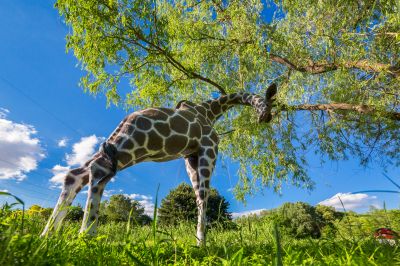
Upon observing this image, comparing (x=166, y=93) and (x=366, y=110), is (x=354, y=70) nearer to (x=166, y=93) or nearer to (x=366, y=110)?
(x=366, y=110)

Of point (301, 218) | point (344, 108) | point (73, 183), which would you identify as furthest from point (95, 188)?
point (301, 218)

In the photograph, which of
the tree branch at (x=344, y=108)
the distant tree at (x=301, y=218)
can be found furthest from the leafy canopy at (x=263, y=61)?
the distant tree at (x=301, y=218)

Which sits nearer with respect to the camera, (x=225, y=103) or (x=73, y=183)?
(x=73, y=183)

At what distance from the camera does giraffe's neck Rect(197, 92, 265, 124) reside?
6820 mm

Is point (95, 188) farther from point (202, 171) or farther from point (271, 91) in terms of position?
point (271, 91)

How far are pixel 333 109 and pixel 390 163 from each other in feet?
9.86

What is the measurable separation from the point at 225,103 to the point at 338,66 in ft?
13.4

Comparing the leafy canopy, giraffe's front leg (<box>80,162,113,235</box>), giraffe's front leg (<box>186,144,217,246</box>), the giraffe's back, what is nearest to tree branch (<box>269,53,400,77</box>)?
the leafy canopy

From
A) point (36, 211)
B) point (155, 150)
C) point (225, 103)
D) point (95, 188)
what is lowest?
point (95, 188)

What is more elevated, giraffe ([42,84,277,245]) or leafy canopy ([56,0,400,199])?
leafy canopy ([56,0,400,199])

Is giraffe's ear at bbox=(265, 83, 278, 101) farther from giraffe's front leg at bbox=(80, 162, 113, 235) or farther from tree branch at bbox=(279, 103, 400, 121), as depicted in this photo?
giraffe's front leg at bbox=(80, 162, 113, 235)

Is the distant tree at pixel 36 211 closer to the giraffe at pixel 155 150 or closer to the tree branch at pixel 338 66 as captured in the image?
the giraffe at pixel 155 150

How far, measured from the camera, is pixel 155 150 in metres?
5.35

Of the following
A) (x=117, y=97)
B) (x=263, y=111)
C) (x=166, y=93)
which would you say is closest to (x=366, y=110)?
(x=263, y=111)
